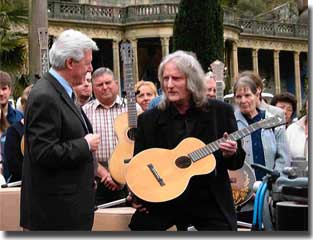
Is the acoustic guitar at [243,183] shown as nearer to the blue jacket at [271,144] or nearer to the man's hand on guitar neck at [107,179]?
the blue jacket at [271,144]

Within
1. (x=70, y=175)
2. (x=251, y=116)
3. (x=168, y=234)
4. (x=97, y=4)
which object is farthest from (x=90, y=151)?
(x=97, y=4)

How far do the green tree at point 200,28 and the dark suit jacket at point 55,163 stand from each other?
14.9 feet

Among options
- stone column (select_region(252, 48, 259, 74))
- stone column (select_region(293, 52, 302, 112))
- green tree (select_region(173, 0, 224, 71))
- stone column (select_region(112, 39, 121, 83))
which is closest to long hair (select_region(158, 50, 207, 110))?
stone column (select_region(293, 52, 302, 112))

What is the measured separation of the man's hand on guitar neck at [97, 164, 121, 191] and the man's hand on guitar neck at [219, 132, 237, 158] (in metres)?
1.00

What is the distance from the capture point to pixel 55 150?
224cm

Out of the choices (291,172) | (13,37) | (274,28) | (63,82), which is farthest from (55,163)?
(13,37)

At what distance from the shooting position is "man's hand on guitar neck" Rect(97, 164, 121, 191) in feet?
10.9

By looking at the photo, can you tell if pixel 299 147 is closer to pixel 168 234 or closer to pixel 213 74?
pixel 168 234

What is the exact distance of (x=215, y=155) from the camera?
8.12 ft

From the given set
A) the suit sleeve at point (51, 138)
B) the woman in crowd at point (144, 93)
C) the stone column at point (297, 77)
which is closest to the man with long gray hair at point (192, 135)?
the suit sleeve at point (51, 138)

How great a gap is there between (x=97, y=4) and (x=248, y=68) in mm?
1538

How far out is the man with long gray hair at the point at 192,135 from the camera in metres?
2.46

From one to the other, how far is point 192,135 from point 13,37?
3.75 m

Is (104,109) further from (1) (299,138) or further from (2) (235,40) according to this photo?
(2) (235,40)
